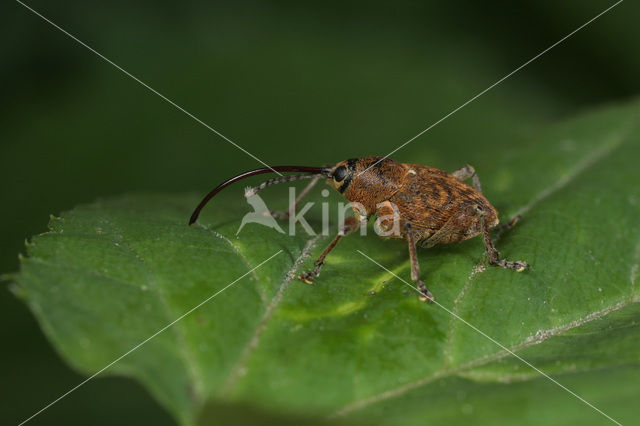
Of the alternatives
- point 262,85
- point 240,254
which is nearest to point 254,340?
point 240,254

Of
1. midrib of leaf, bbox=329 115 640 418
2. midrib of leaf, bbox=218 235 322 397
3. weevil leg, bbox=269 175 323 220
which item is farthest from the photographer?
weevil leg, bbox=269 175 323 220

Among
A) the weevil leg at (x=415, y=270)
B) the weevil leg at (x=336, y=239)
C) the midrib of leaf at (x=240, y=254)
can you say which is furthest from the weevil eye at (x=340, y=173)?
the midrib of leaf at (x=240, y=254)

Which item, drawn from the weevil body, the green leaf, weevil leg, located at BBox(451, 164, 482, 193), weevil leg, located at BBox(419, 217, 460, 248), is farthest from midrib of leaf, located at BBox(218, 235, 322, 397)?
weevil leg, located at BBox(451, 164, 482, 193)

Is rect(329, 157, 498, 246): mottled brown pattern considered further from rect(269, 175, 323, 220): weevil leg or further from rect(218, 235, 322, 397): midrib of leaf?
rect(218, 235, 322, 397): midrib of leaf

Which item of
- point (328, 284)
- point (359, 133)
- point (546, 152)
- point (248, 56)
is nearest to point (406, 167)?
point (328, 284)

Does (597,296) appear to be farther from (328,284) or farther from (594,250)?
(328,284)

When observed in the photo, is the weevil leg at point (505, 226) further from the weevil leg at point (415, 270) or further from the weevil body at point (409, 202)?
the weevil leg at point (415, 270)
